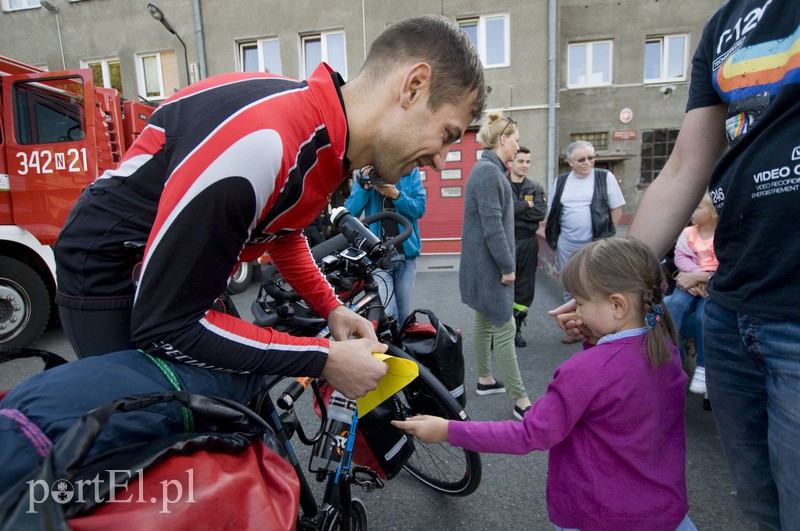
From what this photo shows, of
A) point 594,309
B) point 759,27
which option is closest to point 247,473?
point 594,309

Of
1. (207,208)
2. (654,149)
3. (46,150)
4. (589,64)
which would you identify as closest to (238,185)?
(207,208)

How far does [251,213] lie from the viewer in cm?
88

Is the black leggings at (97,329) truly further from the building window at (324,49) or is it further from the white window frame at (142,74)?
the white window frame at (142,74)

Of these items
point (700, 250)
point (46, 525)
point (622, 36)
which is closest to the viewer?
point (46, 525)

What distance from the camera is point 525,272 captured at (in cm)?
467

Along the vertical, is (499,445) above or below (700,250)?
below

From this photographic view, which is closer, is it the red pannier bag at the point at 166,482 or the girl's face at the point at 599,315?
the red pannier bag at the point at 166,482

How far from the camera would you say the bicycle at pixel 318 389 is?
1.50 m

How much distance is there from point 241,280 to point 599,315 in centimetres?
657

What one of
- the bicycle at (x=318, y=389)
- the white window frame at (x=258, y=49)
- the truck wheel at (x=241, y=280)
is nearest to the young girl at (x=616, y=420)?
the bicycle at (x=318, y=389)

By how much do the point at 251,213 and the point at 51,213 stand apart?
5096mm

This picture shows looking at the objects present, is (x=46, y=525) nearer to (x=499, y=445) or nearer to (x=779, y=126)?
(x=499, y=445)

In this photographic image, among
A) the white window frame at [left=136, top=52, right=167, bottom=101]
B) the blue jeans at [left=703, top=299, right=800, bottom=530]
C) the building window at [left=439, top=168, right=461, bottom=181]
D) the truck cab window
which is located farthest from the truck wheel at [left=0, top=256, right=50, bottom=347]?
the white window frame at [left=136, top=52, right=167, bottom=101]

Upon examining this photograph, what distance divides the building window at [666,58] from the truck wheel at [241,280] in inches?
555
